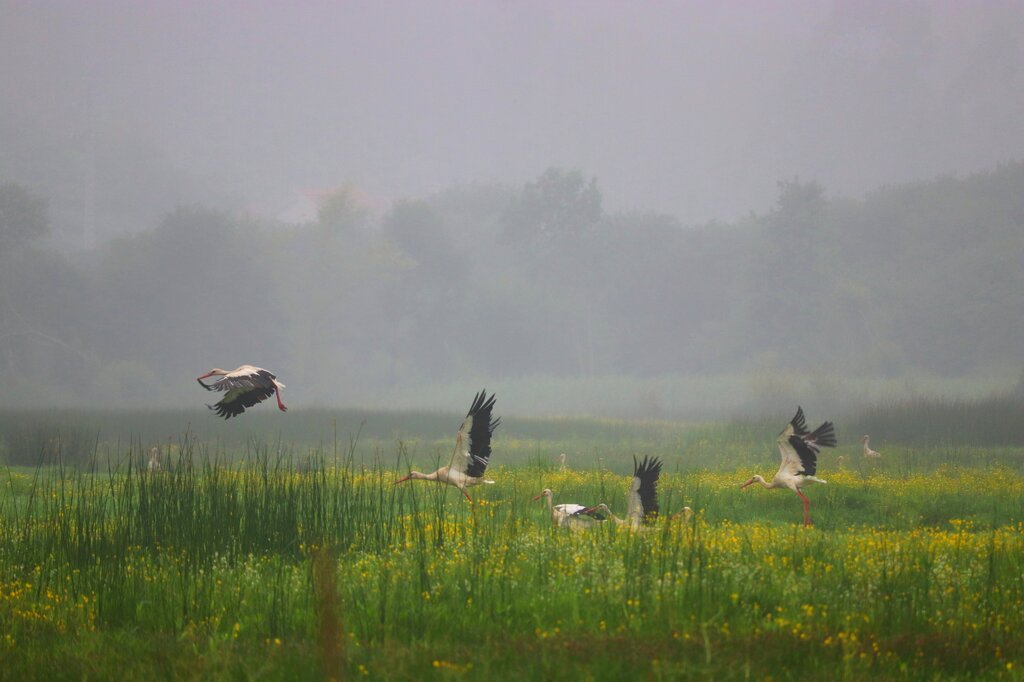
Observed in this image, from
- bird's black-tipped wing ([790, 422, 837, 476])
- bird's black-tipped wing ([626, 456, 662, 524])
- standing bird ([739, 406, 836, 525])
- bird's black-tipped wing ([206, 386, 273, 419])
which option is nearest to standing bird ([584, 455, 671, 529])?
bird's black-tipped wing ([626, 456, 662, 524])

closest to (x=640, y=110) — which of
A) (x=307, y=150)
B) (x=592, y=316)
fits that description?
(x=307, y=150)

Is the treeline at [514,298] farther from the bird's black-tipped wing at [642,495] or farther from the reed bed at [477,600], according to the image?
the bird's black-tipped wing at [642,495]

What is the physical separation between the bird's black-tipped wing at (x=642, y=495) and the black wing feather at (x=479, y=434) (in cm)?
197

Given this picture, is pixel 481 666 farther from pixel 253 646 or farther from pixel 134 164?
pixel 134 164

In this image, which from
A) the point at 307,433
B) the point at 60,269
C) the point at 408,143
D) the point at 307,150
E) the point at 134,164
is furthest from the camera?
the point at 408,143

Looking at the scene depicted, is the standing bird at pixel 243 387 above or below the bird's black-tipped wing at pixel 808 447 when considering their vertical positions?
above

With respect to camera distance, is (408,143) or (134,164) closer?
(134,164)

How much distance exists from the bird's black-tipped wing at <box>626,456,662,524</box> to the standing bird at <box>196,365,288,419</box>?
4.43 metres

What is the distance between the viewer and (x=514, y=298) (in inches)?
3159

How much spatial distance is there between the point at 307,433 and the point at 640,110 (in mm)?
117281

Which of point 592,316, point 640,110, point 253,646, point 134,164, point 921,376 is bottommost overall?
point 253,646

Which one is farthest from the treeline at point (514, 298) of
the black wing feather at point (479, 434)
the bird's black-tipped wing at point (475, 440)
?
the black wing feather at point (479, 434)

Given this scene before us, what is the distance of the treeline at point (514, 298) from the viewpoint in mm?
60406

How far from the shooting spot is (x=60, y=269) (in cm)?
6088
